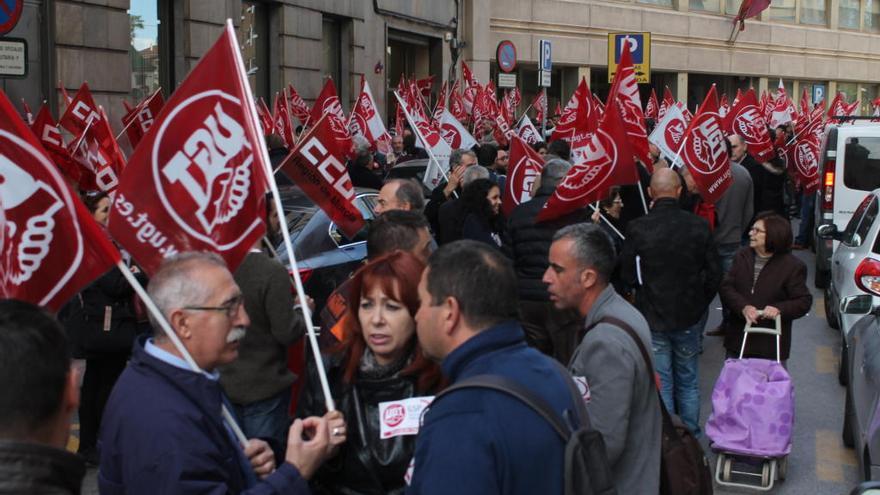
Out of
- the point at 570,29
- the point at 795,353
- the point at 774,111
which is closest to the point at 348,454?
the point at 795,353

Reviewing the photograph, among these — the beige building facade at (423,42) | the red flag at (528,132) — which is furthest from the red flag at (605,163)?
the beige building facade at (423,42)

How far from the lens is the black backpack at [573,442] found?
280cm

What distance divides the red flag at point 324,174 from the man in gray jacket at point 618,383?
2.38 m

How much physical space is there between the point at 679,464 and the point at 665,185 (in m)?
3.55

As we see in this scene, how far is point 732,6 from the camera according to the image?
48.8m

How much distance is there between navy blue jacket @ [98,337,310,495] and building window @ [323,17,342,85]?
2375cm

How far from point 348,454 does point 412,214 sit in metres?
1.86

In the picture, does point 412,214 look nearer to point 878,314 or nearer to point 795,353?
point 878,314

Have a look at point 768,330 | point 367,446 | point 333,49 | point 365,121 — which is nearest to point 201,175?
point 367,446

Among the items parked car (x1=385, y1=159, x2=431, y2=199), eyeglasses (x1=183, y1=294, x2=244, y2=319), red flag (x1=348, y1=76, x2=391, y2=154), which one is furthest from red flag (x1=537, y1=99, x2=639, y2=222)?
red flag (x1=348, y1=76, x2=391, y2=154)

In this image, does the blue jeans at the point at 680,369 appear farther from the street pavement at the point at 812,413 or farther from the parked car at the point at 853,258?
the parked car at the point at 853,258

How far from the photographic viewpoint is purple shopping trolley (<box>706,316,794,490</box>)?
6.65 m

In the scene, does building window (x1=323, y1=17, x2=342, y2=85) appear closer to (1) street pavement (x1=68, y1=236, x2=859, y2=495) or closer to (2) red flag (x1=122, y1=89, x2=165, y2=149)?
(2) red flag (x1=122, y1=89, x2=165, y2=149)

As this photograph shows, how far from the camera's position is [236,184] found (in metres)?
3.84
